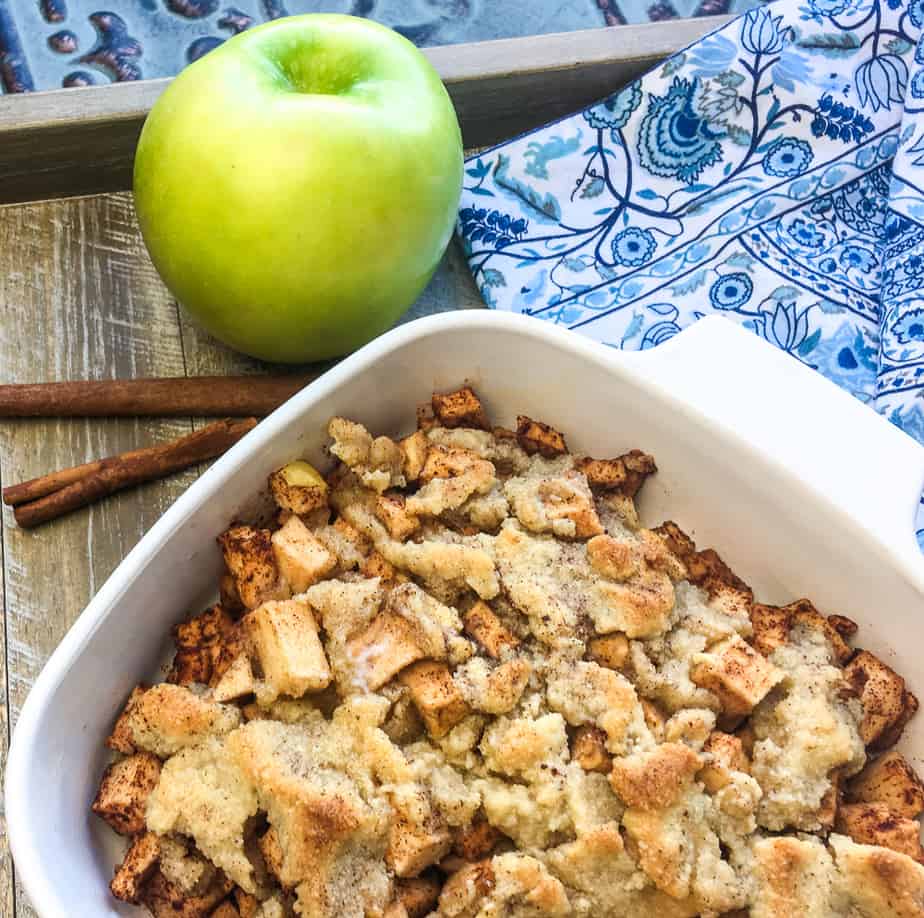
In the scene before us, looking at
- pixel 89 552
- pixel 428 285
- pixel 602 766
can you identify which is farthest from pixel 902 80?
pixel 89 552

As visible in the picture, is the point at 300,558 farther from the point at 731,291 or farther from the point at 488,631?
the point at 731,291

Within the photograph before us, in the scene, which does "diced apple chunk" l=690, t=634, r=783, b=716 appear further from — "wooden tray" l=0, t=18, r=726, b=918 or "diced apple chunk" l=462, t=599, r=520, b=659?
"wooden tray" l=0, t=18, r=726, b=918

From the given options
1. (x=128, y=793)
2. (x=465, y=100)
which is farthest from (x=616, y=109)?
(x=128, y=793)

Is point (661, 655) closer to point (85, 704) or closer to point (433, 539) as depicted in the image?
point (433, 539)

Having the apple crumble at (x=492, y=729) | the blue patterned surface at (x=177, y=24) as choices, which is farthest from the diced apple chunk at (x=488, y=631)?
the blue patterned surface at (x=177, y=24)

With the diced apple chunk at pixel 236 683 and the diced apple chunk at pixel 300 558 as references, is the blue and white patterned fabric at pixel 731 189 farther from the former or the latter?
the diced apple chunk at pixel 236 683
